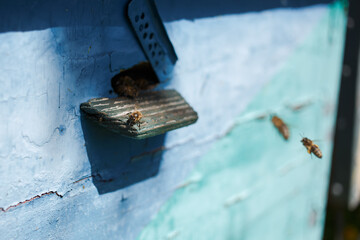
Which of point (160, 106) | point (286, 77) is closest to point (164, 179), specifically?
point (160, 106)

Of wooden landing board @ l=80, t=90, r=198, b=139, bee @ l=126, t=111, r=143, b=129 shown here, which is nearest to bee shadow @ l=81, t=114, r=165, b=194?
wooden landing board @ l=80, t=90, r=198, b=139

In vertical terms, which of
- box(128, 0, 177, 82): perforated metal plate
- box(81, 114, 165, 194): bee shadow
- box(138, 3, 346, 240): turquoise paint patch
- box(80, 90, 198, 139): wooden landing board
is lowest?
A: box(138, 3, 346, 240): turquoise paint patch

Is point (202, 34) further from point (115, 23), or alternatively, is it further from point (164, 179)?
Answer: point (164, 179)

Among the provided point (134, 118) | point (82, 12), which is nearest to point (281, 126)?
point (134, 118)

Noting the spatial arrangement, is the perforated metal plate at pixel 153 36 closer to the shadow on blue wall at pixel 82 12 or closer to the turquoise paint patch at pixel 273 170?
the shadow on blue wall at pixel 82 12

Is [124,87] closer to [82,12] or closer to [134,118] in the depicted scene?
[134,118]

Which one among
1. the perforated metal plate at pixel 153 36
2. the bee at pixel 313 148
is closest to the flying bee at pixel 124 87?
the perforated metal plate at pixel 153 36

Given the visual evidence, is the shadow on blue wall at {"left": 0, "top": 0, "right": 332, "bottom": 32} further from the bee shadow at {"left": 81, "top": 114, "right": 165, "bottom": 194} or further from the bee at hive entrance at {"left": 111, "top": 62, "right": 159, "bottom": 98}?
the bee shadow at {"left": 81, "top": 114, "right": 165, "bottom": 194}
